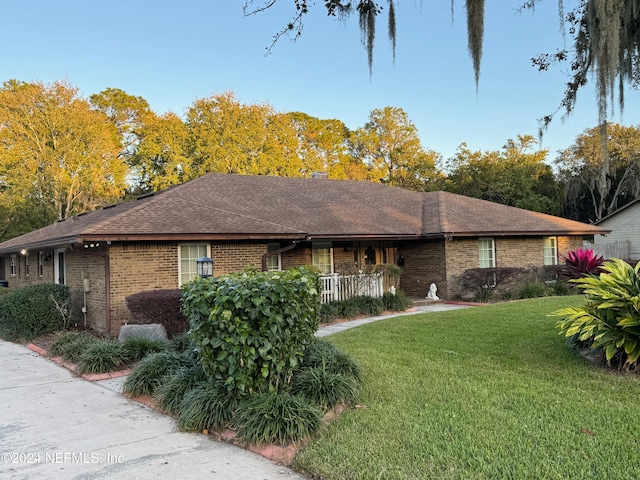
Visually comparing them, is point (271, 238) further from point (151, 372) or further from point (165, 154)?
point (165, 154)

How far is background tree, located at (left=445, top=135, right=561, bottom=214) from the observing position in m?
32.3

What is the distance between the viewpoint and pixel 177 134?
30547 millimetres

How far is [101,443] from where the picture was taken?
444 cm

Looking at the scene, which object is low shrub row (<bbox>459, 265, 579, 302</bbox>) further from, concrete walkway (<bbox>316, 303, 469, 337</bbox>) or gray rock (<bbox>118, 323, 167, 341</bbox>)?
gray rock (<bbox>118, 323, 167, 341</bbox>)

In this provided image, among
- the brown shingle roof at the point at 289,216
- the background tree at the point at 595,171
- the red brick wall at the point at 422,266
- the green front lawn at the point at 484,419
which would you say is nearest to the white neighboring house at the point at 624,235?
the background tree at the point at 595,171

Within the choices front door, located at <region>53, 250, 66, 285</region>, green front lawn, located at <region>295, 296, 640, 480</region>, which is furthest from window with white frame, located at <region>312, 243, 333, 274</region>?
green front lawn, located at <region>295, 296, 640, 480</region>

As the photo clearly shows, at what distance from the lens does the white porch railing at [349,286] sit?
12.7 meters

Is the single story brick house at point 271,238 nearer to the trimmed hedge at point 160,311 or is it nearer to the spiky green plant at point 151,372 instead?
the trimmed hedge at point 160,311

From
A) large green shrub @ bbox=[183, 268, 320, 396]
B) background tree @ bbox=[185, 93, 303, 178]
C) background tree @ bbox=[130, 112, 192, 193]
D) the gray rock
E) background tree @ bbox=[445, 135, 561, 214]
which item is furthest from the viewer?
background tree @ bbox=[445, 135, 561, 214]

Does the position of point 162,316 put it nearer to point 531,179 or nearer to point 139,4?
point 139,4

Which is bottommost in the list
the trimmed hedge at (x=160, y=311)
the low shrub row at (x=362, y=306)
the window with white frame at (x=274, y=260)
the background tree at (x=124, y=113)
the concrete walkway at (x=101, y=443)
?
the concrete walkway at (x=101, y=443)

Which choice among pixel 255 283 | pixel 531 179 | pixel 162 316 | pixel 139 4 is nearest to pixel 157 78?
pixel 139 4

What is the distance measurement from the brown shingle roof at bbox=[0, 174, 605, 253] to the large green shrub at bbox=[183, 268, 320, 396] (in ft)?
19.4

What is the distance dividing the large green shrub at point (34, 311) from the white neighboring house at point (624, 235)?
2470cm
